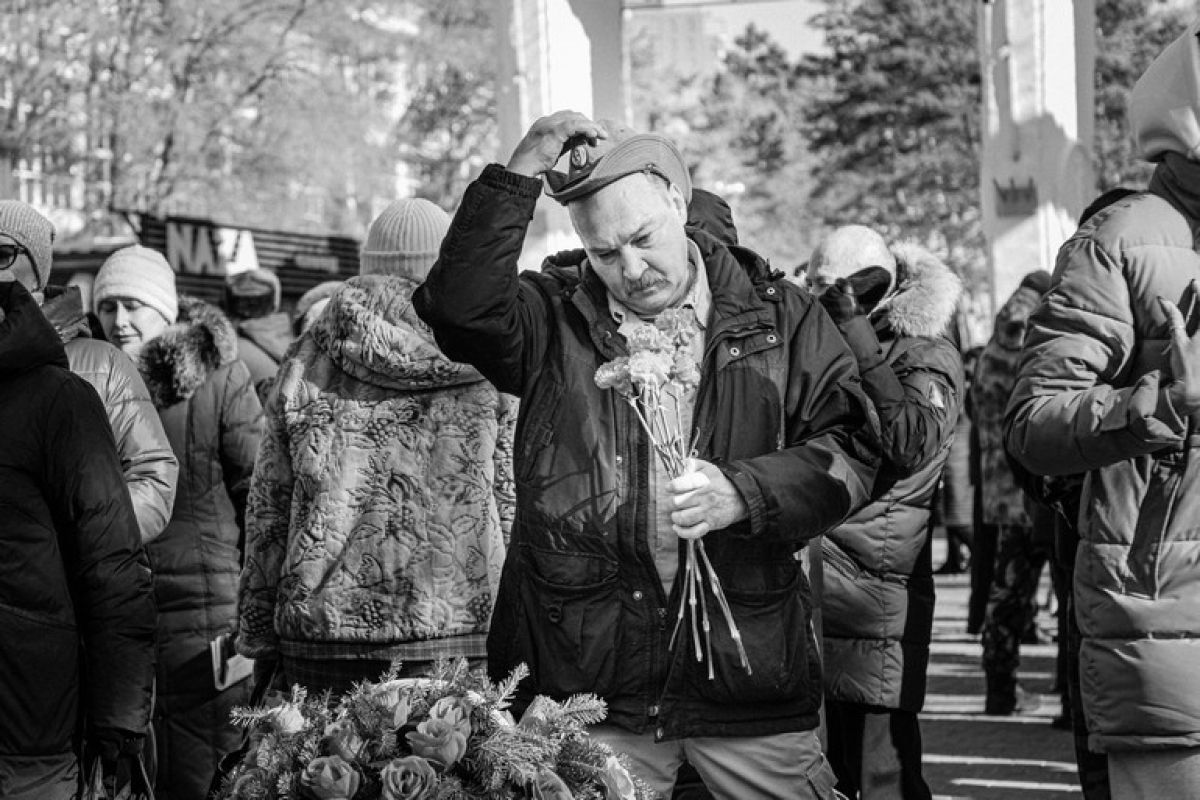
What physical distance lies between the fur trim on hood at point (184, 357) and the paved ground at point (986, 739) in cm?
351

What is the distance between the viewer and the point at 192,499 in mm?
7012

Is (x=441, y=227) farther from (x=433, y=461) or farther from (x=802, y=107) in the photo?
(x=802, y=107)

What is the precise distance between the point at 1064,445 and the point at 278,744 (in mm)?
1766

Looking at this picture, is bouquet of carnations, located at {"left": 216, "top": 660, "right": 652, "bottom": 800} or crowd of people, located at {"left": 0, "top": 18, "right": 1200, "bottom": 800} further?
crowd of people, located at {"left": 0, "top": 18, "right": 1200, "bottom": 800}

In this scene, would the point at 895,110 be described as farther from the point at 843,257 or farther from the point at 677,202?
the point at 677,202

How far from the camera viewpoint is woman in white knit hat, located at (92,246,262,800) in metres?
6.81

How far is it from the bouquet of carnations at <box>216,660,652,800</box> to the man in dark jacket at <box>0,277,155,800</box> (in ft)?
4.26

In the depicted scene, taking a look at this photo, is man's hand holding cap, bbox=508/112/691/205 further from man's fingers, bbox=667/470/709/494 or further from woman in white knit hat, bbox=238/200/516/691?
woman in white knit hat, bbox=238/200/516/691

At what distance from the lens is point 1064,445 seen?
3967 mm

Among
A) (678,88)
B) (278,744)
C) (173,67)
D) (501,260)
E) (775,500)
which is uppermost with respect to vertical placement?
(678,88)

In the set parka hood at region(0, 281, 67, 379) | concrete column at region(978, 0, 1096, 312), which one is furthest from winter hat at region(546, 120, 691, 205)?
concrete column at region(978, 0, 1096, 312)

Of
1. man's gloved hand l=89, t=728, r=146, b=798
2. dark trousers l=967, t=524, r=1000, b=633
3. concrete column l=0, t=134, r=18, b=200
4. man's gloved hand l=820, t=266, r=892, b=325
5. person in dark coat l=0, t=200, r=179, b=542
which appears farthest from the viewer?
concrete column l=0, t=134, r=18, b=200

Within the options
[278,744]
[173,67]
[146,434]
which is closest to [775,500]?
[278,744]

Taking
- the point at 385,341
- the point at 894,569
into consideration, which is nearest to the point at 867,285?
the point at 894,569
